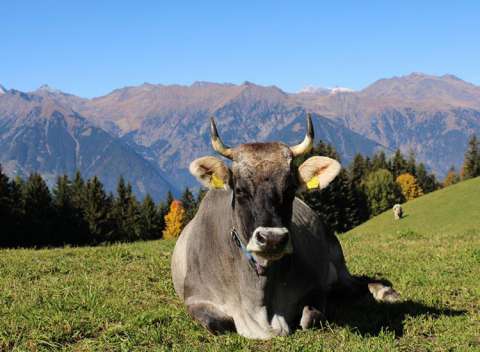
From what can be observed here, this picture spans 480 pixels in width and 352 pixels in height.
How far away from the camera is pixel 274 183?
7258mm

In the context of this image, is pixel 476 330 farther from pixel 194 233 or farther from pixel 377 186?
pixel 377 186

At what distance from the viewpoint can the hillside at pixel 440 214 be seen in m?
53.5

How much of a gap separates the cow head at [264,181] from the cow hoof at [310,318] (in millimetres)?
1256

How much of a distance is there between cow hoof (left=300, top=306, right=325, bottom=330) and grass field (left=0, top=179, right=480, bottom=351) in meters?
0.17

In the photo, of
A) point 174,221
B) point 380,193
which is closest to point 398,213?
point 380,193

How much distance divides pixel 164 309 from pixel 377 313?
3.56 metres

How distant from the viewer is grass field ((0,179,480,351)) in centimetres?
750

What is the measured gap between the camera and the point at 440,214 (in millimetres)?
58625

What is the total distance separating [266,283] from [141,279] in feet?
16.3

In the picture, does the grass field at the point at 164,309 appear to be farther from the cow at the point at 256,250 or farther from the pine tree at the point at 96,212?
the pine tree at the point at 96,212

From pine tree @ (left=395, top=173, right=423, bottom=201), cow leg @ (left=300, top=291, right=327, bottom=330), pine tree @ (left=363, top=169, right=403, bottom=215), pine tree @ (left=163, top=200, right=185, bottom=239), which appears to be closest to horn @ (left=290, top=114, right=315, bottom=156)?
cow leg @ (left=300, top=291, right=327, bottom=330)

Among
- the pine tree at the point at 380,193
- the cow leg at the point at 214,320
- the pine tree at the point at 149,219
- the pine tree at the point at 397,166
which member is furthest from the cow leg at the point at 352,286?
the pine tree at the point at 397,166

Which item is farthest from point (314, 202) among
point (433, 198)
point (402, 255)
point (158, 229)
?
point (402, 255)

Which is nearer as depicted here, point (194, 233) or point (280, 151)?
point (280, 151)
